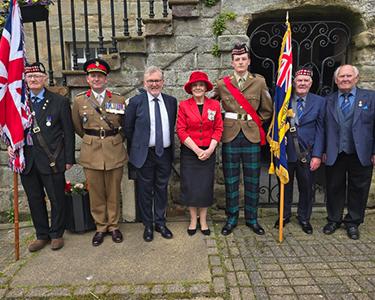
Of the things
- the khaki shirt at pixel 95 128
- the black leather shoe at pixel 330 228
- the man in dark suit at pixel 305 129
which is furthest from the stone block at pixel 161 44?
the black leather shoe at pixel 330 228

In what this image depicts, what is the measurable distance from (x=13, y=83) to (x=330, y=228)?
3.95 metres

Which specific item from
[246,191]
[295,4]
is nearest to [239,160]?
[246,191]

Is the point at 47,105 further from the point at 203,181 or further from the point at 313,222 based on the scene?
the point at 313,222

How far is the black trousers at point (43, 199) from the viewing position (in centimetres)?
359

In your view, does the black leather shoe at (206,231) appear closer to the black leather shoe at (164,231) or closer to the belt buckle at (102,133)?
the black leather shoe at (164,231)

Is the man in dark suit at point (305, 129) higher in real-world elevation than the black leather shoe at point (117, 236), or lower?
higher

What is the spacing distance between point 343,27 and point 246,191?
2847 millimetres

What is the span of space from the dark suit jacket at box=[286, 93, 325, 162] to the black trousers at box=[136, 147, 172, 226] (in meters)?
1.50

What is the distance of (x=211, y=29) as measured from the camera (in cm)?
426

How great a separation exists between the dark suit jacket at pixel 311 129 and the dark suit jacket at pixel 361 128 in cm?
10

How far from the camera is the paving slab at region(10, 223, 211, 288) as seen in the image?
3068mm

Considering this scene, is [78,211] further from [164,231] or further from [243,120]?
[243,120]

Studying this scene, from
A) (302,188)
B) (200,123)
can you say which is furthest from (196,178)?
(302,188)

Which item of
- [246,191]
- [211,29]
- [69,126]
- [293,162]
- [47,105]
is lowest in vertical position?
[246,191]
